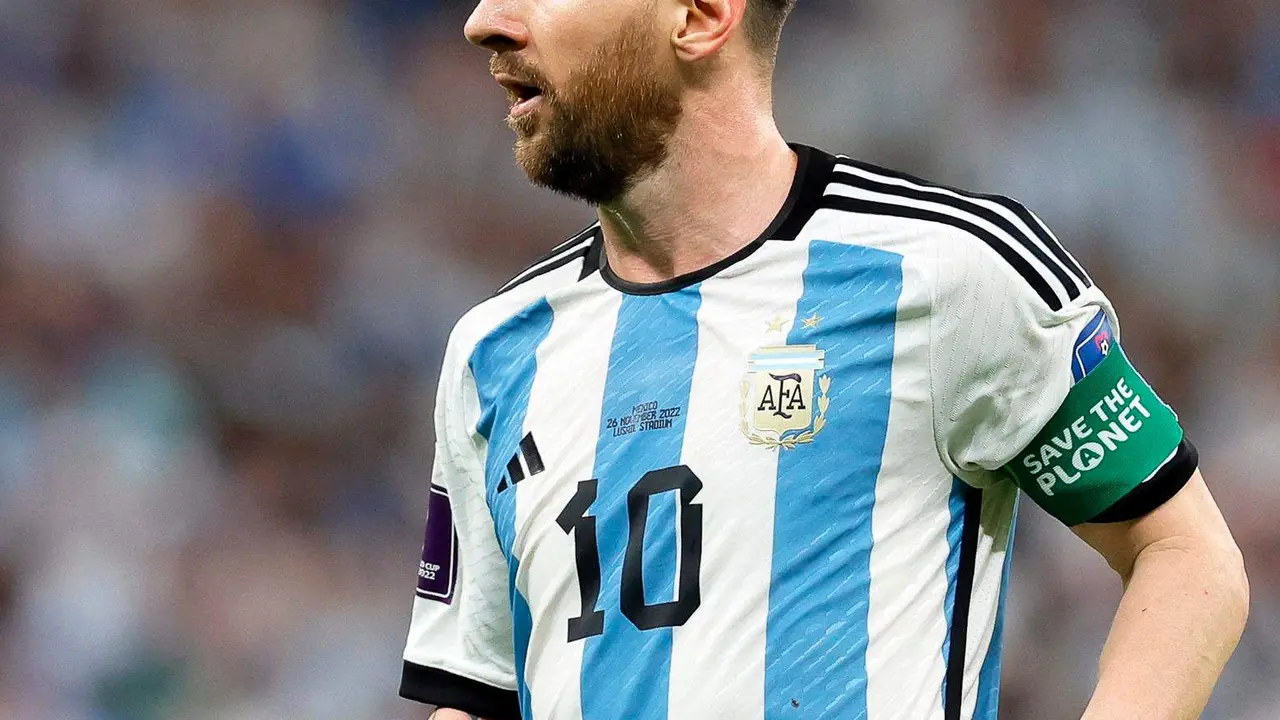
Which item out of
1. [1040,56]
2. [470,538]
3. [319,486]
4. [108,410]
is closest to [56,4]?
[108,410]

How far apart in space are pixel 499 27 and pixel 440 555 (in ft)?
2.64

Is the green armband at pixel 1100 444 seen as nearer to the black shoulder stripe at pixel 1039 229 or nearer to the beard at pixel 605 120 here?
the black shoulder stripe at pixel 1039 229

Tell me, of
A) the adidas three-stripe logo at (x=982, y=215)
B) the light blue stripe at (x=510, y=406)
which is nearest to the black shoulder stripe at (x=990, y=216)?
the adidas three-stripe logo at (x=982, y=215)

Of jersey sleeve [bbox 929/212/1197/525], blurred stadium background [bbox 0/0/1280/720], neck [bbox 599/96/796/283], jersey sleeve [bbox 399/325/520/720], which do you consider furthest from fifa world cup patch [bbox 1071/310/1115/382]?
blurred stadium background [bbox 0/0/1280/720]

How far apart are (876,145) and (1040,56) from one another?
0.59 m

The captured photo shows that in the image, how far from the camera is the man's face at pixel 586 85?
2.16 meters

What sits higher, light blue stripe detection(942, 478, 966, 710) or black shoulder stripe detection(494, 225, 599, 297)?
black shoulder stripe detection(494, 225, 599, 297)

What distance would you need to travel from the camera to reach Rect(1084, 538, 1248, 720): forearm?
177 cm

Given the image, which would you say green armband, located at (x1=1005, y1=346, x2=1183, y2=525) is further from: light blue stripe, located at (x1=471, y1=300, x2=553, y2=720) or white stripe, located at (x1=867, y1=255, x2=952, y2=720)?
light blue stripe, located at (x1=471, y1=300, x2=553, y2=720)

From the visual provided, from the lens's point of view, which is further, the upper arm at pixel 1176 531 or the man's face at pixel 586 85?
the man's face at pixel 586 85

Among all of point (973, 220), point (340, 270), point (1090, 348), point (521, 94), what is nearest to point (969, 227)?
point (973, 220)

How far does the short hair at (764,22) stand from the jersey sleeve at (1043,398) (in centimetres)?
51

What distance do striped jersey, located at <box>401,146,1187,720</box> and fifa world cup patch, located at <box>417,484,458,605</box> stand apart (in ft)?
0.63

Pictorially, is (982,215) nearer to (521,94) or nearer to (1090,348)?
(1090,348)
